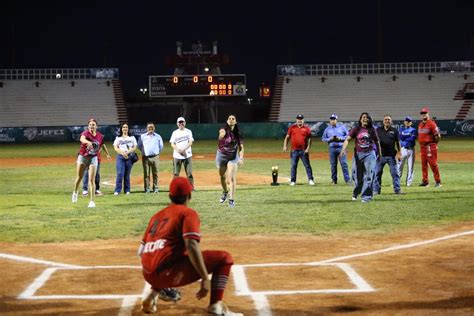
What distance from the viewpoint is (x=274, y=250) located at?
9.42 metres

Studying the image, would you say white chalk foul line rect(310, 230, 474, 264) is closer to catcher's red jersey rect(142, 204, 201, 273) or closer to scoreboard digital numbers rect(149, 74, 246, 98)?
catcher's red jersey rect(142, 204, 201, 273)

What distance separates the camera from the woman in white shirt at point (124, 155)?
1752 cm

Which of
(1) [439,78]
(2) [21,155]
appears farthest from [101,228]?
(1) [439,78]

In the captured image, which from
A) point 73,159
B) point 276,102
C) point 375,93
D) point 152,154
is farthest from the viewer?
point 276,102

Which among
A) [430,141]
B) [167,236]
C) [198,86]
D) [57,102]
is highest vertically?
[198,86]

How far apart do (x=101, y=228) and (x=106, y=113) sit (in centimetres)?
4631

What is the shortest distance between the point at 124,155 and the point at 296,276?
1052 centimetres

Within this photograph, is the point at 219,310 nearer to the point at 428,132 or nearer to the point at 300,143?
the point at 428,132

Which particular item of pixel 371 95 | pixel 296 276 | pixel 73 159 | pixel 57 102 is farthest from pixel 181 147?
pixel 371 95

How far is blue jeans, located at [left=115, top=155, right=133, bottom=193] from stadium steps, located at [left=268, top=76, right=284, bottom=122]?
40.1 meters

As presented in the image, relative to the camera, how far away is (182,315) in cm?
617

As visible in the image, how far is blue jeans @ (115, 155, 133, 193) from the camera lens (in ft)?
57.6

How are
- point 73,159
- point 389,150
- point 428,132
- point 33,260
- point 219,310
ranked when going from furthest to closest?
1. point 73,159
2. point 428,132
3. point 389,150
4. point 33,260
5. point 219,310

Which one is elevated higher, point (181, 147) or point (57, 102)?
point (57, 102)
